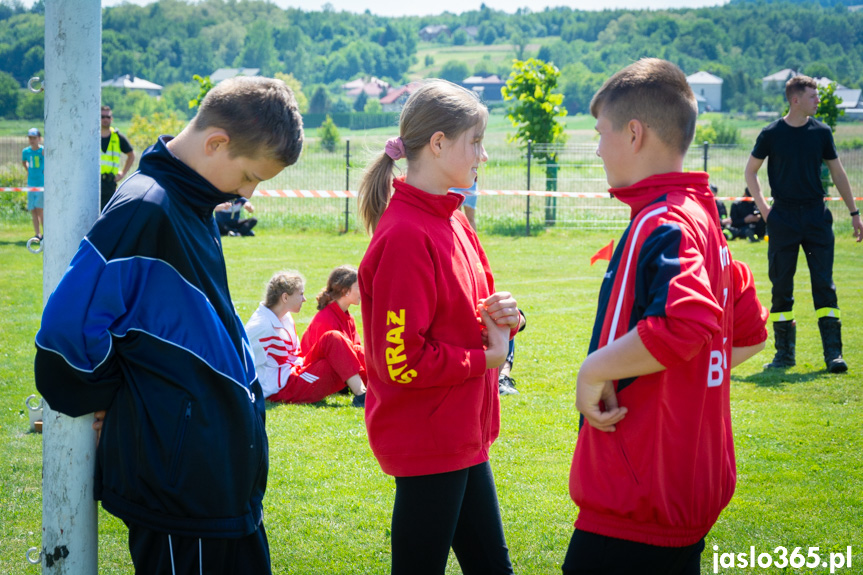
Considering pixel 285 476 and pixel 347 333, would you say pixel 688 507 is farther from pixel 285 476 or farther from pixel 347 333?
pixel 347 333

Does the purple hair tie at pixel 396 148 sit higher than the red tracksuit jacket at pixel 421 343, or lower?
higher

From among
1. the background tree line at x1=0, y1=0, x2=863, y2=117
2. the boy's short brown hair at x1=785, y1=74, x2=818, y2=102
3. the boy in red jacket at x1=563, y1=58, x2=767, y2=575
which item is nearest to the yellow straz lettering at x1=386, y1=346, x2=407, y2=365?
the boy in red jacket at x1=563, y1=58, x2=767, y2=575

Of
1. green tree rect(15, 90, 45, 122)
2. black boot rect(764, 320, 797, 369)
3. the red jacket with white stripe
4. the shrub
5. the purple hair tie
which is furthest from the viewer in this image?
green tree rect(15, 90, 45, 122)

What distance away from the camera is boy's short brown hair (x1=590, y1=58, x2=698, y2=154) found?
233 cm

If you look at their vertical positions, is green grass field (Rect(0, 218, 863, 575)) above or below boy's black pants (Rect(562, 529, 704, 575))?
below

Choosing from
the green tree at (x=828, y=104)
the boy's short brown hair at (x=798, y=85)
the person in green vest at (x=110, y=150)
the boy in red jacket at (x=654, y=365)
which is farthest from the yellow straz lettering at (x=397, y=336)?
the green tree at (x=828, y=104)

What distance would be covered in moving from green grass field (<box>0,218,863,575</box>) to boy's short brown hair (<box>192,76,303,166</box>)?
2.24 meters

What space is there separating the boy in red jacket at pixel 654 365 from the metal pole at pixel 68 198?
4.74 feet

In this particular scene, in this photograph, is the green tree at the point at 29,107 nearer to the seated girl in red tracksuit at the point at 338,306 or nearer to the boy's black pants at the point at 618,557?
the seated girl in red tracksuit at the point at 338,306

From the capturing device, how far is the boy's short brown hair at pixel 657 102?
2326 mm

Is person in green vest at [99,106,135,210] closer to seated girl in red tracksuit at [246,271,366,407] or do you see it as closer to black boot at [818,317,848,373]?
seated girl in red tracksuit at [246,271,366,407]

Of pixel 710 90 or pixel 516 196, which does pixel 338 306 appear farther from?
pixel 710 90

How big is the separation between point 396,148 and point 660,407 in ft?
4.22

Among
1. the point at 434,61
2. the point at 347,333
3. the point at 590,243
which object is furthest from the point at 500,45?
the point at 347,333
